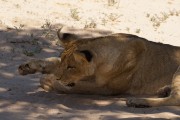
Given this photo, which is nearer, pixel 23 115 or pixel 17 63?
pixel 23 115

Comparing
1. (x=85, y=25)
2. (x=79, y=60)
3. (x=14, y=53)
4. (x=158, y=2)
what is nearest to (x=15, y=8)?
(x=85, y=25)

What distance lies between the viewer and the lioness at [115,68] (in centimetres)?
546

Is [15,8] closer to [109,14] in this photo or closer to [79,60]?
[109,14]

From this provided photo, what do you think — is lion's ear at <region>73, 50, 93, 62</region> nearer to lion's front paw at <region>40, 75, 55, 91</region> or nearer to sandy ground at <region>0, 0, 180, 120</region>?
sandy ground at <region>0, 0, 180, 120</region>

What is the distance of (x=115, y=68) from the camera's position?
18.9ft

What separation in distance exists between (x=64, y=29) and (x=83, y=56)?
3792 millimetres

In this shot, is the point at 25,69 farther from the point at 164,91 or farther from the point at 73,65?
the point at 164,91

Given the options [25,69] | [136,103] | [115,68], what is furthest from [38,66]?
[136,103]

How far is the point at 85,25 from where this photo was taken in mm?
9359

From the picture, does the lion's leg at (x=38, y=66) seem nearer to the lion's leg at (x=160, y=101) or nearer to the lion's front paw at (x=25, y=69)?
the lion's front paw at (x=25, y=69)

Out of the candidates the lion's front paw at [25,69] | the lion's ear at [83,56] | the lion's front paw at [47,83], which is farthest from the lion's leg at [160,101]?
the lion's front paw at [25,69]

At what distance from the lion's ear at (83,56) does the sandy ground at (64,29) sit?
1.65ft

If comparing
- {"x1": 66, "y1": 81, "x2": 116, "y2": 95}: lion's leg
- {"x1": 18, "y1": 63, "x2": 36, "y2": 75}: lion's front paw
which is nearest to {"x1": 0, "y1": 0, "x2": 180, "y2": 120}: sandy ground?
{"x1": 66, "y1": 81, "x2": 116, "y2": 95}: lion's leg

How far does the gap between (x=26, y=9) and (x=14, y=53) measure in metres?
2.22
